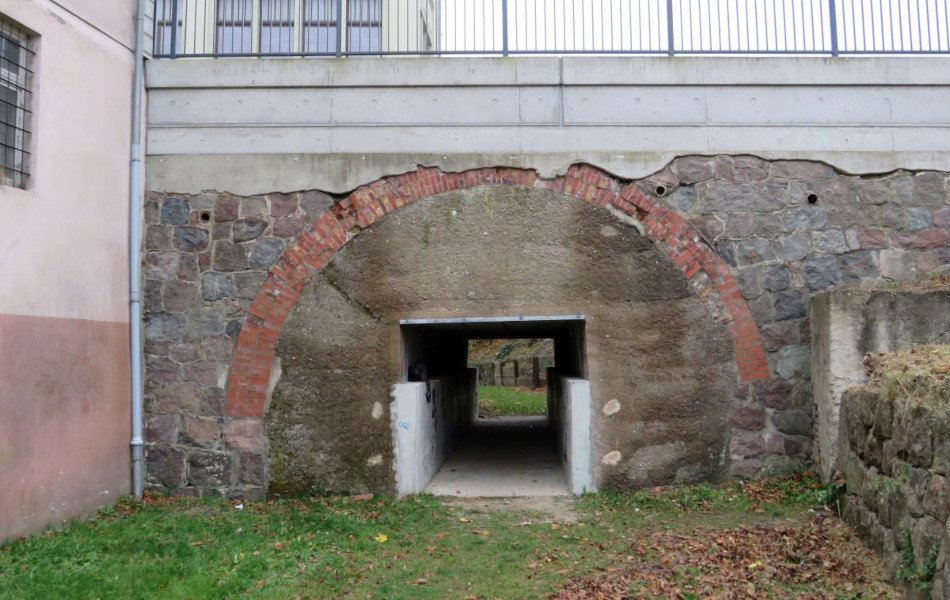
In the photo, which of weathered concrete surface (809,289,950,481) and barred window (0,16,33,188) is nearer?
barred window (0,16,33,188)

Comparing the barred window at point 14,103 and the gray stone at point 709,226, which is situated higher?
the barred window at point 14,103

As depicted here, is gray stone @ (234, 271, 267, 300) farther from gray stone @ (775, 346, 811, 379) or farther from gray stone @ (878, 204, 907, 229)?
gray stone @ (878, 204, 907, 229)

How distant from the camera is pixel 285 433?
→ 24.3 feet

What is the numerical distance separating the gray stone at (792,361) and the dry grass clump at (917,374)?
37.8 inches

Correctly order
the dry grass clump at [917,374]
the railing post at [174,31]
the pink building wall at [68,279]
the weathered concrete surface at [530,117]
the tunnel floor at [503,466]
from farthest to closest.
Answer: the railing post at [174,31] → the tunnel floor at [503,466] → the weathered concrete surface at [530,117] → the pink building wall at [68,279] → the dry grass clump at [917,374]

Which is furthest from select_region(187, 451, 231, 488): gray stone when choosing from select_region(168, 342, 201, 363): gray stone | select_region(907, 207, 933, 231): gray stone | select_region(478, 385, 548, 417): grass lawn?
select_region(478, 385, 548, 417): grass lawn

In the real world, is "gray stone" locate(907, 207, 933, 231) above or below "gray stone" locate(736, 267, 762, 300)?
above

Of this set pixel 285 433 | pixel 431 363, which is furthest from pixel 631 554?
pixel 431 363

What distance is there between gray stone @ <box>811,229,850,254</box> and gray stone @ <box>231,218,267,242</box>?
5546 mm

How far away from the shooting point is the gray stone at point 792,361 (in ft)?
24.2

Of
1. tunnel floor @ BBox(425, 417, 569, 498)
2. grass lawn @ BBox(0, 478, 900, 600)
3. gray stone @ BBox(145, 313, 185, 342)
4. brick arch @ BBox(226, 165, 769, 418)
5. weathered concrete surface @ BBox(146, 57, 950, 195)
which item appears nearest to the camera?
grass lawn @ BBox(0, 478, 900, 600)

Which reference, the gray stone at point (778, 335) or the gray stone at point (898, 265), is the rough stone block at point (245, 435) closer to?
the gray stone at point (778, 335)

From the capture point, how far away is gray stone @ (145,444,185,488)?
7453mm

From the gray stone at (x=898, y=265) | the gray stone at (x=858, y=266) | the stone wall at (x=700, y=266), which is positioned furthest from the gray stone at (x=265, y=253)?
the gray stone at (x=898, y=265)
